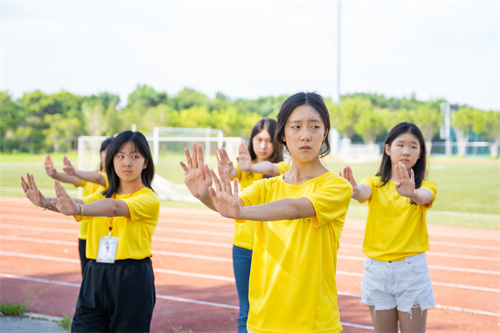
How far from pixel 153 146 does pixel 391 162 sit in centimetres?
1493

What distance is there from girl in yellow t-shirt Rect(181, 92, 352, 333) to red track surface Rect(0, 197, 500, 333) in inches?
107

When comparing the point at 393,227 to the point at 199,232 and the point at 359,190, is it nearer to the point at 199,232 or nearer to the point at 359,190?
the point at 359,190

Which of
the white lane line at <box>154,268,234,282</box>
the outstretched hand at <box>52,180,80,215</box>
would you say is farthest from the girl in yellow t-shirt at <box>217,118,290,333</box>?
the white lane line at <box>154,268,234,282</box>

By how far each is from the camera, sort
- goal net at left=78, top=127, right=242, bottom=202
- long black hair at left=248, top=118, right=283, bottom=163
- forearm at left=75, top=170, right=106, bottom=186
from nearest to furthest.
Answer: long black hair at left=248, top=118, right=283, bottom=163
forearm at left=75, top=170, right=106, bottom=186
goal net at left=78, top=127, right=242, bottom=202

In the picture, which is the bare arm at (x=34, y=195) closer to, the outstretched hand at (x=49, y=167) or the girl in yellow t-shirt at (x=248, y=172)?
the girl in yellow t-shirt at (x=248, y=172)

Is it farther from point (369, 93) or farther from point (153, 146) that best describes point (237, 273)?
point (369, 93)

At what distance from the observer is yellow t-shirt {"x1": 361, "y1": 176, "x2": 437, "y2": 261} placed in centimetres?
339

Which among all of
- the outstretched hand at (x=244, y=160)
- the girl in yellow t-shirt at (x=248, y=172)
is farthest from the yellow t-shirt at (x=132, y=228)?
the outstretched hand at (x=244, y=160)

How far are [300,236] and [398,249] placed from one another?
4.47ft

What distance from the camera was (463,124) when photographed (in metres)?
52.8

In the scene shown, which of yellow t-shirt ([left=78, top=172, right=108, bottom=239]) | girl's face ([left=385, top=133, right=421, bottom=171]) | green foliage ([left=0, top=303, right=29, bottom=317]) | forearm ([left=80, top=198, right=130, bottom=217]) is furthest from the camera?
green foliage ([left=0, top=303, right=29, bottom=317])

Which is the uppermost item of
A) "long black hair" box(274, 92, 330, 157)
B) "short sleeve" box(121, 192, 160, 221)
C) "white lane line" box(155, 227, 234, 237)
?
"long black hair" box(274, 92, 330, 157)

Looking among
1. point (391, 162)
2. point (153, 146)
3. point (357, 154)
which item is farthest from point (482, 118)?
point (391, 162)

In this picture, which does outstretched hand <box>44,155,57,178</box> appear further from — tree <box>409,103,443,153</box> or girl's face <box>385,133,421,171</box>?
tree <box>409,103,443,153</box>
